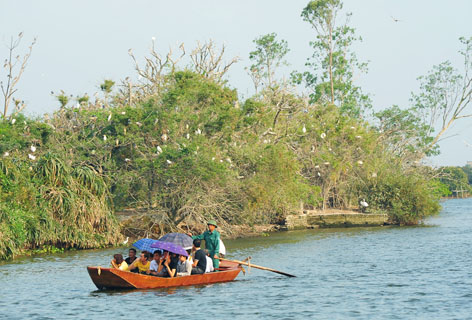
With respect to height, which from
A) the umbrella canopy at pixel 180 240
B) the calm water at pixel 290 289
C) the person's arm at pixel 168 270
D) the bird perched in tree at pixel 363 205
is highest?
the bird perched in tree at pixel 363 205

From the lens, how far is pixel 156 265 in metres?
19.1

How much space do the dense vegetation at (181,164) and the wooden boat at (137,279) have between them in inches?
359

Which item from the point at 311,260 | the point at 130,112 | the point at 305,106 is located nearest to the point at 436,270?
the point at 311,260

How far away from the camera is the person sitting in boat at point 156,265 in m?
19.0

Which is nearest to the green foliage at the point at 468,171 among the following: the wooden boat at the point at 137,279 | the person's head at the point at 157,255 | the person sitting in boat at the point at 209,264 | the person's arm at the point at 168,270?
the person sitting in boat at the point at 209,264

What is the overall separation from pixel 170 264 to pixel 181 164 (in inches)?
560

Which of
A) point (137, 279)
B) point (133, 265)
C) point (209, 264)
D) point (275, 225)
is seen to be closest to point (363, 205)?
point (275, 225)

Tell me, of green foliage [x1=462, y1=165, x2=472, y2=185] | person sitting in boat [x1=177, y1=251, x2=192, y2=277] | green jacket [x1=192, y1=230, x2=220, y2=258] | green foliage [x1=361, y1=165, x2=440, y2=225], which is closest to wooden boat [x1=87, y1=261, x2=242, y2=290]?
person sitting in boat [x1=177, y1=251, x2=192, y2=277]

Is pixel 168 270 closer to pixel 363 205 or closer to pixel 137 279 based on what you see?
pixel 137 279

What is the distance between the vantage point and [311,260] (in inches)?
1038

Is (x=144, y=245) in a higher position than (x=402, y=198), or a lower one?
lower

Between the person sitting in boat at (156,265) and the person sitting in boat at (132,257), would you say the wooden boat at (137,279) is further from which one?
the person sitting in boat at (132,257)

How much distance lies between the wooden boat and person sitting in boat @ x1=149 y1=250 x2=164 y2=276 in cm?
33

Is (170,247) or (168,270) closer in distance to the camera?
(170,247)
